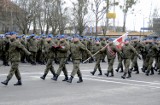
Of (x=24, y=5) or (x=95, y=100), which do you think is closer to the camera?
(x=95, y=100)

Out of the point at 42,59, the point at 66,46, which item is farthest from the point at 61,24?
the point at 66,46

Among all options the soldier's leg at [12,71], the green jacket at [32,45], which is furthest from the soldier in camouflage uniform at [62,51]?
the green jacket at [32,45]

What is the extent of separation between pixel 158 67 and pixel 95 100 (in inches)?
354

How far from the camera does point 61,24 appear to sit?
48750mm

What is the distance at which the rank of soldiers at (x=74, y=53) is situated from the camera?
12.1 metres

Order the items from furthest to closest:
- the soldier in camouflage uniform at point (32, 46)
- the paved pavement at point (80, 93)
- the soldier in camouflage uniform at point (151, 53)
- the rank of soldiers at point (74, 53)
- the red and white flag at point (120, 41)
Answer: the soldier in camouflage uniform at point (32, 46), the soldier in camouflage uniform at point (151, 53), the red and white flag at point (120, 41), the rank of soldiers at point (74, 53), the paved pavement at point (80, 93)

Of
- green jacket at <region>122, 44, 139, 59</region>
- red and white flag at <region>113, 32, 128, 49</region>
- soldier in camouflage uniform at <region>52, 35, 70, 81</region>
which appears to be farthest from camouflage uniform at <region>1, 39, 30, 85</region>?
red and white flag at <region>113, 32, 128, 49</region>

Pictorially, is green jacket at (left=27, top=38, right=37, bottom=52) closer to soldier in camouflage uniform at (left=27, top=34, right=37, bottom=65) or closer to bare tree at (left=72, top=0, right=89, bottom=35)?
soldier in camouflage uniform at (left=27, top=34, right=37, bottom=65)

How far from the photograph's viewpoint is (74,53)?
13.2 meters

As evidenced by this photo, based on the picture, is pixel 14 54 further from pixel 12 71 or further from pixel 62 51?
pixel 62 51

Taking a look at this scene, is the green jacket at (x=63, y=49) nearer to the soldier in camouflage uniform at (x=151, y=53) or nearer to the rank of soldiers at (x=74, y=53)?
the rank of soldiers at (x=74, y=53)

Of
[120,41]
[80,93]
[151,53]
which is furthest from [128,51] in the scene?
[80,93]

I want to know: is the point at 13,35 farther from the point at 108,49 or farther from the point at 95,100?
the point at 108,49

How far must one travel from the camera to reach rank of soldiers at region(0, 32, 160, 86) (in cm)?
1205
